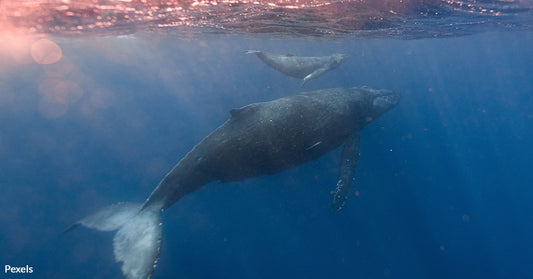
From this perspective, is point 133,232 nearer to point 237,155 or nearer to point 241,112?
point 237,155

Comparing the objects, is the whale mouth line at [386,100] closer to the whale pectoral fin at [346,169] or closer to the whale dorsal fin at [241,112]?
the whale pectoral fin at [346,169]

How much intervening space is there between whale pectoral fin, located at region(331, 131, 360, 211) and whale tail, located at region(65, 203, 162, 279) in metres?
5.14

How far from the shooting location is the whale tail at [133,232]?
4.74 m

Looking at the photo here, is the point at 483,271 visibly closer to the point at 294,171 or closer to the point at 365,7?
the point at 294,171

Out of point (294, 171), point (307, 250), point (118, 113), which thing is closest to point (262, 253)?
point (307, 250)

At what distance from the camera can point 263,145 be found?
6.37 metres

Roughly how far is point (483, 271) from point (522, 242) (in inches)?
432

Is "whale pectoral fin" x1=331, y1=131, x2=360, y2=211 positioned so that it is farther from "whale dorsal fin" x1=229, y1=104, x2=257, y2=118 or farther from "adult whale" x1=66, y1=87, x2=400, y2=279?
"whale dorsal fin" x1=229, y1=104, x2=257, y2=118

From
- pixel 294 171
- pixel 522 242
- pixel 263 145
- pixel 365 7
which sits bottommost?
pixel 522 242

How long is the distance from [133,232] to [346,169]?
21.9 feet

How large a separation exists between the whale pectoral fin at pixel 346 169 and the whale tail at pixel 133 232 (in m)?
5.14

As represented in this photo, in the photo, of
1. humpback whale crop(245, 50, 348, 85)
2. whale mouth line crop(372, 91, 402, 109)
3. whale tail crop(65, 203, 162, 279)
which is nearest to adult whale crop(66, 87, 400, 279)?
whale tail crop(65, 203, 162, 279)

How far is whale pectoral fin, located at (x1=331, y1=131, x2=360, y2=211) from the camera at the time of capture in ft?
25.2

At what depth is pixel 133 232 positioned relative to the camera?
5793 millimetres
